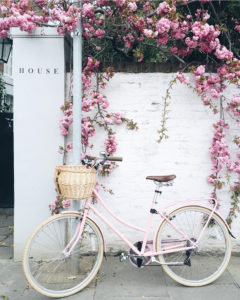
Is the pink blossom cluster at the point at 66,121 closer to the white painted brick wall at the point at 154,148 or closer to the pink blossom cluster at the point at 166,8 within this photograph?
the white painted brick wall at the point at 154,148

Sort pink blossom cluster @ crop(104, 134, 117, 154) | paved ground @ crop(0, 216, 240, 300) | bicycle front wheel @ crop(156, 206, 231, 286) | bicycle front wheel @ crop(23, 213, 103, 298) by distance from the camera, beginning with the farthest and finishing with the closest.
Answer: pink blossom cluster @ crop(104, 134, 117, 154), bicycle front wheel @ crop(156, 206, 231, 286), paved ground @ crop(0, 216, 240, 300), bicycle front wheel @ crop(23, 213, 103, 298)

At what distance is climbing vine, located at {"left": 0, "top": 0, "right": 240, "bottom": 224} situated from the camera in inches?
164

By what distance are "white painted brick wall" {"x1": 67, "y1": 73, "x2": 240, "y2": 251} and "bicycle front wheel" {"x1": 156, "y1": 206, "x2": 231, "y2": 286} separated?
47cm

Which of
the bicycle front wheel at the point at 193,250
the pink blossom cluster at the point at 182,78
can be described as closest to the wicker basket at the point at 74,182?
the bicycle front wheel at the point at 193,250

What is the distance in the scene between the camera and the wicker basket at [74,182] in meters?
3.29

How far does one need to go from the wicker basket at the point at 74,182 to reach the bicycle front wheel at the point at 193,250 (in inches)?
37.8

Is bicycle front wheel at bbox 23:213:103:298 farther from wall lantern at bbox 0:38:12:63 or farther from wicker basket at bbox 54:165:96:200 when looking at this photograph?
wall lantern at bbox 0:38:12:63

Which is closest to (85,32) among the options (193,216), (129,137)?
(129,137)

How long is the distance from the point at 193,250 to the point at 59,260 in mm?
1429

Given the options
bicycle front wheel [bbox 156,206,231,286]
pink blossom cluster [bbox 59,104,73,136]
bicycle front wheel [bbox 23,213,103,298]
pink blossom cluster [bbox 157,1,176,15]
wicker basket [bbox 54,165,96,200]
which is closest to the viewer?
wicker basket [bbox 54,165,96,200]

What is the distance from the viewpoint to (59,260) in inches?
148

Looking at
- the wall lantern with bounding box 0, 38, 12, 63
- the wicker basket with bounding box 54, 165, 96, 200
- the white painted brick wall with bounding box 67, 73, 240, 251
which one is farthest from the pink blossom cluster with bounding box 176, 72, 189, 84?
the wall lantern with bounding box 0, 38, 12, 63

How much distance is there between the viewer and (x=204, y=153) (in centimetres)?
453

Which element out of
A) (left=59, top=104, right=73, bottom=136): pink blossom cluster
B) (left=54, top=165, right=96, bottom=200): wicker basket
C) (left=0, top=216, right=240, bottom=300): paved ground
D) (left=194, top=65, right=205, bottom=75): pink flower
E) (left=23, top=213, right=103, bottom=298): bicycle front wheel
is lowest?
(left=0, top=216, right=240, bottom=300): paved ground
